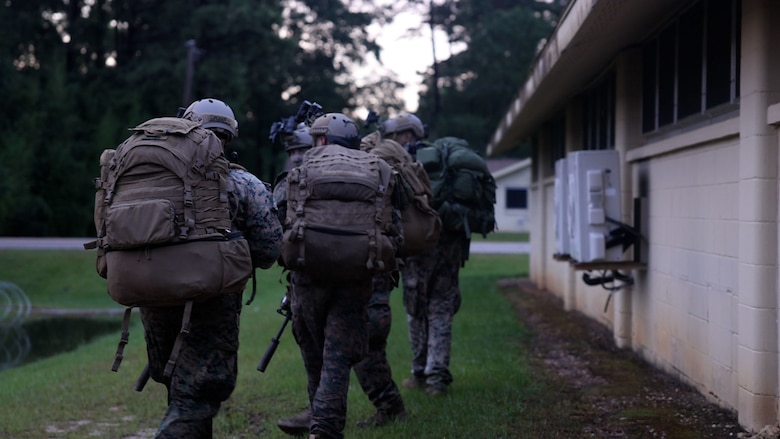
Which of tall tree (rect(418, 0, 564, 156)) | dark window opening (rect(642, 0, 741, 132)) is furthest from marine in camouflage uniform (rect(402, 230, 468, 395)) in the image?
tall tree (rect(418, 0, 564, 156))

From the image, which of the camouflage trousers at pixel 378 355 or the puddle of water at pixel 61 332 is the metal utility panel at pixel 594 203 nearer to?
the camouflage trousers at pixel 378 355

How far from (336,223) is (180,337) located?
3.70ft

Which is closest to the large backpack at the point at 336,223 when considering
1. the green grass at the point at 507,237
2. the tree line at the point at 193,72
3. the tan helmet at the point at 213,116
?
the tan helmet at the point at 213,116

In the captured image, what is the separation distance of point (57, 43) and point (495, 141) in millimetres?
28058

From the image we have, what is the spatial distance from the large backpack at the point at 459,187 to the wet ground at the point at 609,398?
1.47 meters

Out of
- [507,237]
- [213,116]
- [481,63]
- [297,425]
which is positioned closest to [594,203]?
[297,425]

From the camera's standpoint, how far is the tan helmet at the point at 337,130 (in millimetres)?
5918

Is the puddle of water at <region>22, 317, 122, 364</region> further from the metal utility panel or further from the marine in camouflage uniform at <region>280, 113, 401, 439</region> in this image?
the marine in camouflage uniform at <region>280, 113, 401, 439</region>

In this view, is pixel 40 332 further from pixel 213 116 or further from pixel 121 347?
pixel 121 347

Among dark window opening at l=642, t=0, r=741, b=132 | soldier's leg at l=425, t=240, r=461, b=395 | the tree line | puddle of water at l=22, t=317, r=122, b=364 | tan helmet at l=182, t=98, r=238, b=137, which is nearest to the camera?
tan helmet at l=182, t=98, r=238, b=137

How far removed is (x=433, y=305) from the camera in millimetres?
7941

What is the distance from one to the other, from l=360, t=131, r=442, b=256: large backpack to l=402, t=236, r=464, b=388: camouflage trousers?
3.64 ft

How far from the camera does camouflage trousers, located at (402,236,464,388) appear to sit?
7.75 meters

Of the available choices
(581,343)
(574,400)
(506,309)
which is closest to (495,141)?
(506,309)
